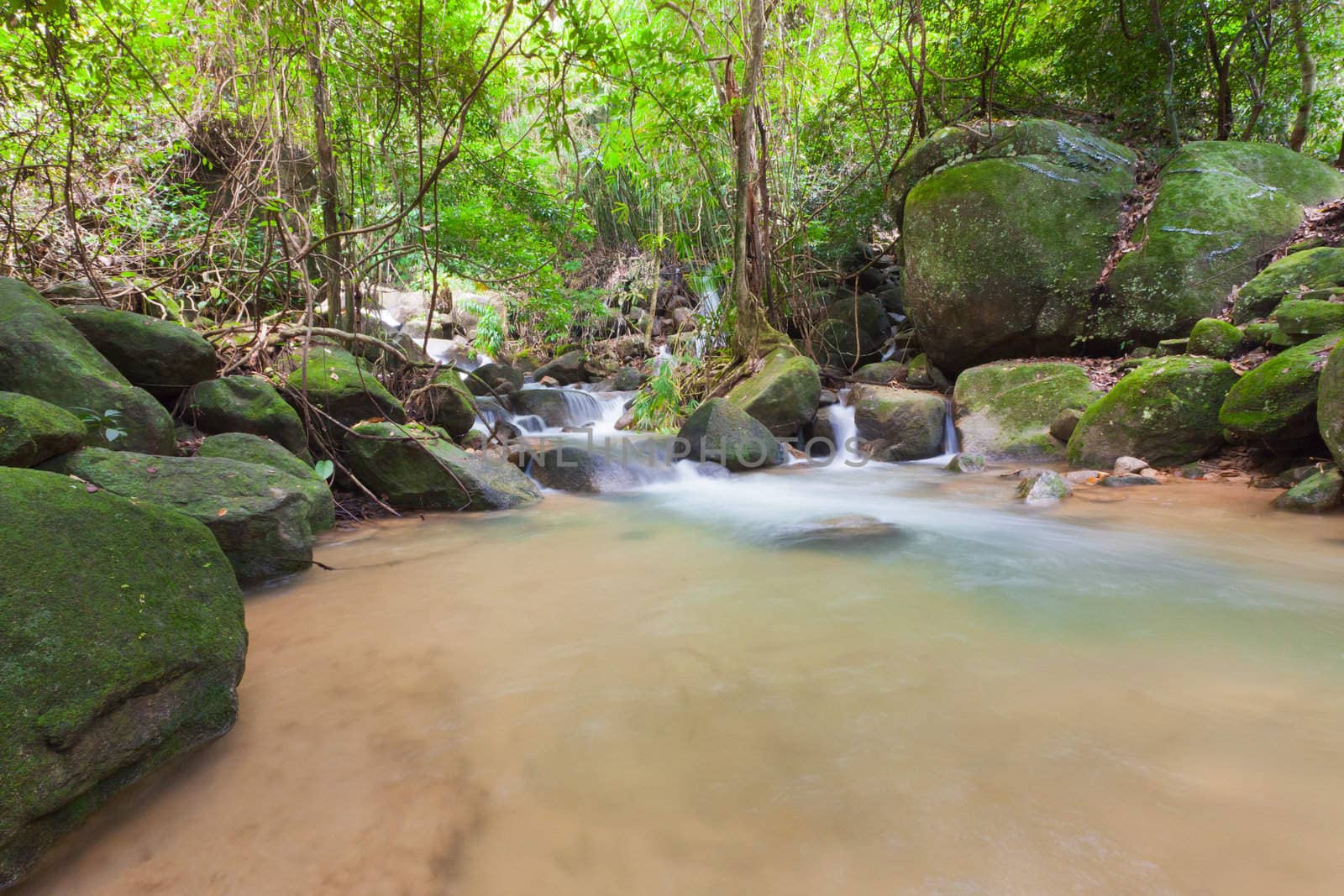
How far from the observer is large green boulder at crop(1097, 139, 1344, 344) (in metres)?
6.14

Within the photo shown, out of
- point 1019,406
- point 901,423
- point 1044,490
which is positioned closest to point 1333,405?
point 1044,490

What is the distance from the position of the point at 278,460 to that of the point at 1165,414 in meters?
6.37

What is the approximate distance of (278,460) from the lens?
3.63 meters

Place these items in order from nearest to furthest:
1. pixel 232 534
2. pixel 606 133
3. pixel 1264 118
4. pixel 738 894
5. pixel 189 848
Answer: pixel 738 894
pixel 189 848
pixel 232 534
pixel 606 133
pixel 1264 118

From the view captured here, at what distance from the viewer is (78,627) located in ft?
4.42

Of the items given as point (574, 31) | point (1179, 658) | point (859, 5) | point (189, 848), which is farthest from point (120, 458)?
point (859, 5)

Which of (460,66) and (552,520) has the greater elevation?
(460,66)

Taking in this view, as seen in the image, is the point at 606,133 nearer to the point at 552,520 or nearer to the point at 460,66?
the point at 460,66

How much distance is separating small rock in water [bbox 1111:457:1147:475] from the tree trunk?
244 inches

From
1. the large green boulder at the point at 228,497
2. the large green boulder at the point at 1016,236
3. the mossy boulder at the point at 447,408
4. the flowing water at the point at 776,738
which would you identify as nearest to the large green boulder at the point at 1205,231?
the large green boulder at the point at 1016,236

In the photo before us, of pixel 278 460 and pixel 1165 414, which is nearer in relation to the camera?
pixel 278 460

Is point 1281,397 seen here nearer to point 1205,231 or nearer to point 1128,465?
point 1128,465

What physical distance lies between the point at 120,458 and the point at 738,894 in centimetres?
312

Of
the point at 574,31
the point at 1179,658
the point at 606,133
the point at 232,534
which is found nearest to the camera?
the point at 1179,658
